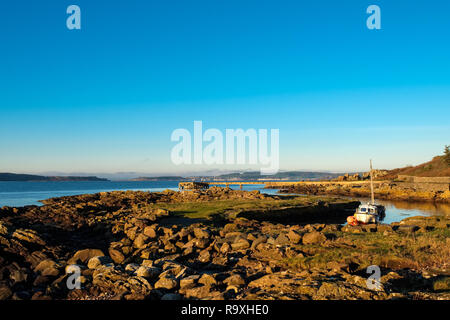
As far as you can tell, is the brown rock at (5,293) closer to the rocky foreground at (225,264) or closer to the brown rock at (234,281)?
the rocky foreground at (225,264)

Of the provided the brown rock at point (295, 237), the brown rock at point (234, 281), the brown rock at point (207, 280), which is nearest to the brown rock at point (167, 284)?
the brown rock at point (207, 280)

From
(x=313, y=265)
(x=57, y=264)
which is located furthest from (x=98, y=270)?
(x=313, y=265)

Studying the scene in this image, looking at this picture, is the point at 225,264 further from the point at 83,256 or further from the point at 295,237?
the point at 83,256

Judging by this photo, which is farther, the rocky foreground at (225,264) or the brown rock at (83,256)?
the brown rock at (83,256)

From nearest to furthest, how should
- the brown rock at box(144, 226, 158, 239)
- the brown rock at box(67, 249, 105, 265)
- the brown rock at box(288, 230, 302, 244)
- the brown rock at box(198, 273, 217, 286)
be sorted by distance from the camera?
the brown rock at box(198, 273, 217, 286)
the brown rock at box(67, 249, 105, 265)
the brown rock at box(288, 230, 302, 244)
the brown rock at box(144, 226, 158, 239)

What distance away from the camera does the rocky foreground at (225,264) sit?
30.0 feet

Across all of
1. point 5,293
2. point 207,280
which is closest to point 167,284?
point 207,280

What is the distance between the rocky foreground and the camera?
9.15 meters

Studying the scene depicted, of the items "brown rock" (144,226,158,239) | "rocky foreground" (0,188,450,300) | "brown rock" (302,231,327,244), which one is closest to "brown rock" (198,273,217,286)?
"rocky foreground" (0,188,450,300)

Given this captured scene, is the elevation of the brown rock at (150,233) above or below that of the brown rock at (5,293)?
below

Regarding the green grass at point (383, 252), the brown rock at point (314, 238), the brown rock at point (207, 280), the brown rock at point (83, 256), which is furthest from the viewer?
the brown rock at point (314, 238)

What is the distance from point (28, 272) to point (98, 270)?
2.85 metres

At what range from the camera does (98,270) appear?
11344mm

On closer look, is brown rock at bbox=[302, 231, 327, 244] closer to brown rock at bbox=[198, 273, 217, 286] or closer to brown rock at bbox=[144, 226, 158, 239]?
brown rock at bbox=[198, 273, 217, 286]
